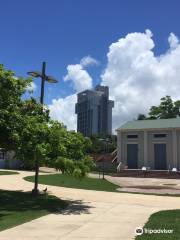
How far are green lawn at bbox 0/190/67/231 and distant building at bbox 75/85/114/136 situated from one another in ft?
237

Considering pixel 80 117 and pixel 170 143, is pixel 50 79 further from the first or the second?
pixel 80 117

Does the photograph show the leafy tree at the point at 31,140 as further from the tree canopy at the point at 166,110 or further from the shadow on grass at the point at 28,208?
the tree canopy at the point at 166,110

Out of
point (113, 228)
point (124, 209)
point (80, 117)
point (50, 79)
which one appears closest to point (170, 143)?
point (50, 79)

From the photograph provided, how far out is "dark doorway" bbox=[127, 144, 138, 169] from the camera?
51.9m

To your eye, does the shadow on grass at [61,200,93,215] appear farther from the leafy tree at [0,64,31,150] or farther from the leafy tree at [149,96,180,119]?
the leafy tree at [149,96,180,119]

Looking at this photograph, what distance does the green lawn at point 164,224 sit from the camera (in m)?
10.6

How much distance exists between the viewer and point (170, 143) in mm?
49688

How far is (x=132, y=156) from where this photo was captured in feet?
172

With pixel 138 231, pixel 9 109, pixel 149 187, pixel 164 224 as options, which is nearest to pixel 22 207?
pixel 9 109

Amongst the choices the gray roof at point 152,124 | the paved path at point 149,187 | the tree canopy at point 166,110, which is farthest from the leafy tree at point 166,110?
the paved path at point 149,187

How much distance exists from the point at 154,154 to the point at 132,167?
129 inches

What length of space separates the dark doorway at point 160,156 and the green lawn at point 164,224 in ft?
113

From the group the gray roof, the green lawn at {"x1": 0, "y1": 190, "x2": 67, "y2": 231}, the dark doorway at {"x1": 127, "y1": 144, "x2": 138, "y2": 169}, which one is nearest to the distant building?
the gray roof

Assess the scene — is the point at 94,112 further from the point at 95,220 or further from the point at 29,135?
the point at 95,220
